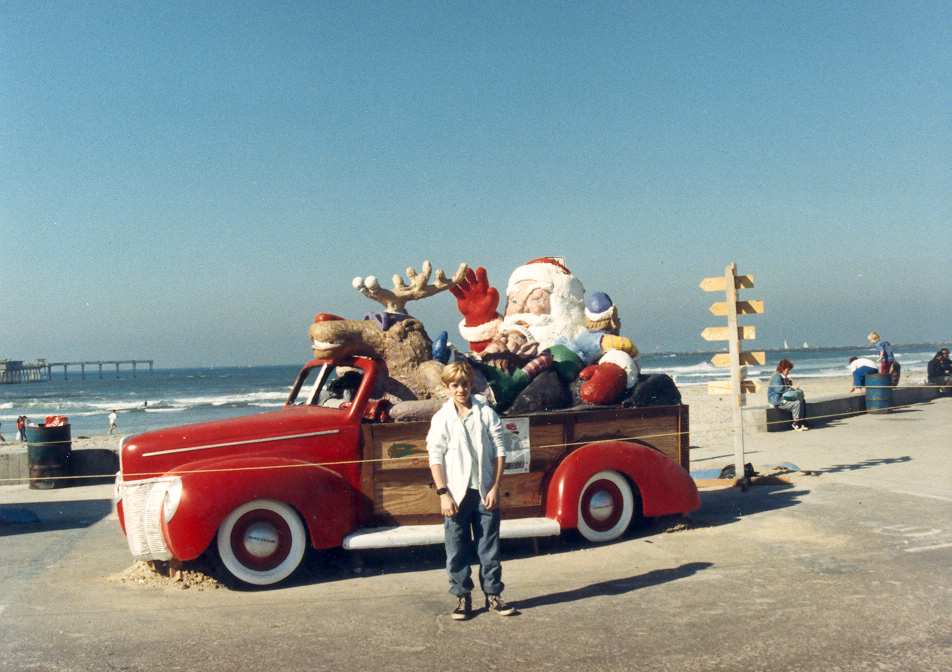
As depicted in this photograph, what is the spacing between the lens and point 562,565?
20.9 feet

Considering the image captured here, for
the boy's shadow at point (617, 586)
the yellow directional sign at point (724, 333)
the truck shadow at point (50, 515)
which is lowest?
the truck shadow at point (50, 515)

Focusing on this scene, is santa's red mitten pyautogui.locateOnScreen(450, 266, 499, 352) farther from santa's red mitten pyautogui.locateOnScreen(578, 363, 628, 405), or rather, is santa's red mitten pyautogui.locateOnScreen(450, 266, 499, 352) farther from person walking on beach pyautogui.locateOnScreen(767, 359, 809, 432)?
person walking on beach pyautogui.locateOnScreen(767, 359, 809, 432)

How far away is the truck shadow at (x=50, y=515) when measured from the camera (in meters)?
8.90

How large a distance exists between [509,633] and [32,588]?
3.66m

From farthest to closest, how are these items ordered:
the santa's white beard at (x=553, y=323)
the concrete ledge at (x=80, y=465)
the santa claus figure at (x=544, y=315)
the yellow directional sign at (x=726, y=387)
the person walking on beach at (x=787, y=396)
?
the person walking on beach at (x=787, y=396), the concrete ledge at (x=80, y=465), the yellow directional sign at (x=726, y=387), the santa's white beard at (x=553, y=323), the santa claus figure at (x=544, y=315)

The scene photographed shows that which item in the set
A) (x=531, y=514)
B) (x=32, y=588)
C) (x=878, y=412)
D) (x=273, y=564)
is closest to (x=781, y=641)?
(x=531, y=514)

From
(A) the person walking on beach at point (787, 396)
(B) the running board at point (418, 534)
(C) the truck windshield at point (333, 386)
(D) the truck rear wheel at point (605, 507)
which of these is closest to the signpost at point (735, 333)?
(D) the truck rear wheel at point (605, 507)

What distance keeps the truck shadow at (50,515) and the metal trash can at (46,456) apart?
1612 millimetres

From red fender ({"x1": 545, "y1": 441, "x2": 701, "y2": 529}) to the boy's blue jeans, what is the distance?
→ 1.76 metres

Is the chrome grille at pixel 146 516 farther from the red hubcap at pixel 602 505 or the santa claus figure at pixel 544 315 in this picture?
the santa claus figure at pixel 544 315

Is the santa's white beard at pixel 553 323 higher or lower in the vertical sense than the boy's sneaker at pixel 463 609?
higher

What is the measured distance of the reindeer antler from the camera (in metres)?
7.75

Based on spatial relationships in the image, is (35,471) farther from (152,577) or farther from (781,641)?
(781,641)

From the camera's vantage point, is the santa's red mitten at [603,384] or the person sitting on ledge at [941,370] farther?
the person sitting on ledge at [941,370]
